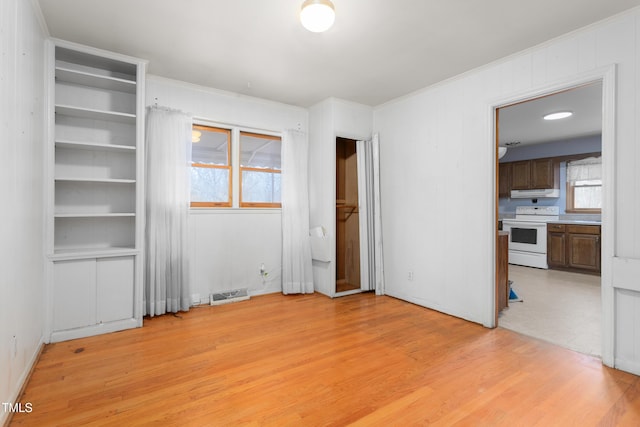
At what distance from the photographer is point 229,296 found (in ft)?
13.0

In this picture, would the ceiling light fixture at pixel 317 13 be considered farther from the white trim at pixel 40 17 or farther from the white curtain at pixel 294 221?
the white curtain at pixel 294 221

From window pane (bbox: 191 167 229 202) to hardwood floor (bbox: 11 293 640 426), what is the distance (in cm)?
147

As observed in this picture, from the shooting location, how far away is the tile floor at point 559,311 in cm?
290

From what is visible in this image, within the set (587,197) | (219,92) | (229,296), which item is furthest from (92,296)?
(587,197)

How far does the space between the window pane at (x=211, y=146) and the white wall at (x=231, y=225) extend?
15 centimetres

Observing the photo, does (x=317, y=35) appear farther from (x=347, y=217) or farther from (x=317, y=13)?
(x=347, y=217)

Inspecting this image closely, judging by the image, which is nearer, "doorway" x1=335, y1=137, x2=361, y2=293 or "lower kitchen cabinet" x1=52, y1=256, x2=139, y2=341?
"lower kitchen cabinet" x1=52, y1=256, x2=139, y2=341

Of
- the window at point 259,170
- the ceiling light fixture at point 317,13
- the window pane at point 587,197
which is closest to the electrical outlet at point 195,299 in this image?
the window at point 259,170

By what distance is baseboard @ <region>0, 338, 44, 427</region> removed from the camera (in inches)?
65.0

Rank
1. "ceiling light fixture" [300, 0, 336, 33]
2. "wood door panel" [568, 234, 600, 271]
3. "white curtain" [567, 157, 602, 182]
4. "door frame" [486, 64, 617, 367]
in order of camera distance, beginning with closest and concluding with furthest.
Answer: "ceiling light fixture" [300, 0, 336, 33] < "door frame" [486, 64, 617, 367] < "wood door panel" [568, 234, 600, 271] < "white curtain" [567, 157, 602, 182]

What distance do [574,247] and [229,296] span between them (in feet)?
20.0

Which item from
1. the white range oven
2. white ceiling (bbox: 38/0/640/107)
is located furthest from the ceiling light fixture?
the white range oven

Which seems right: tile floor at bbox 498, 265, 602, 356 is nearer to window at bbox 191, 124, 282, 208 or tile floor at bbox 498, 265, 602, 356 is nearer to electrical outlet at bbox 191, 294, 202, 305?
window at bbox 191, 124, 282, 208

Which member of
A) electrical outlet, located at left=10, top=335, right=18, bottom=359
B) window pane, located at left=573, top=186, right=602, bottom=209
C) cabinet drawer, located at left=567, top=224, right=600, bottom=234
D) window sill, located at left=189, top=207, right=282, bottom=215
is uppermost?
window pane, located at left=573, top=186, right=602, bottom=209
